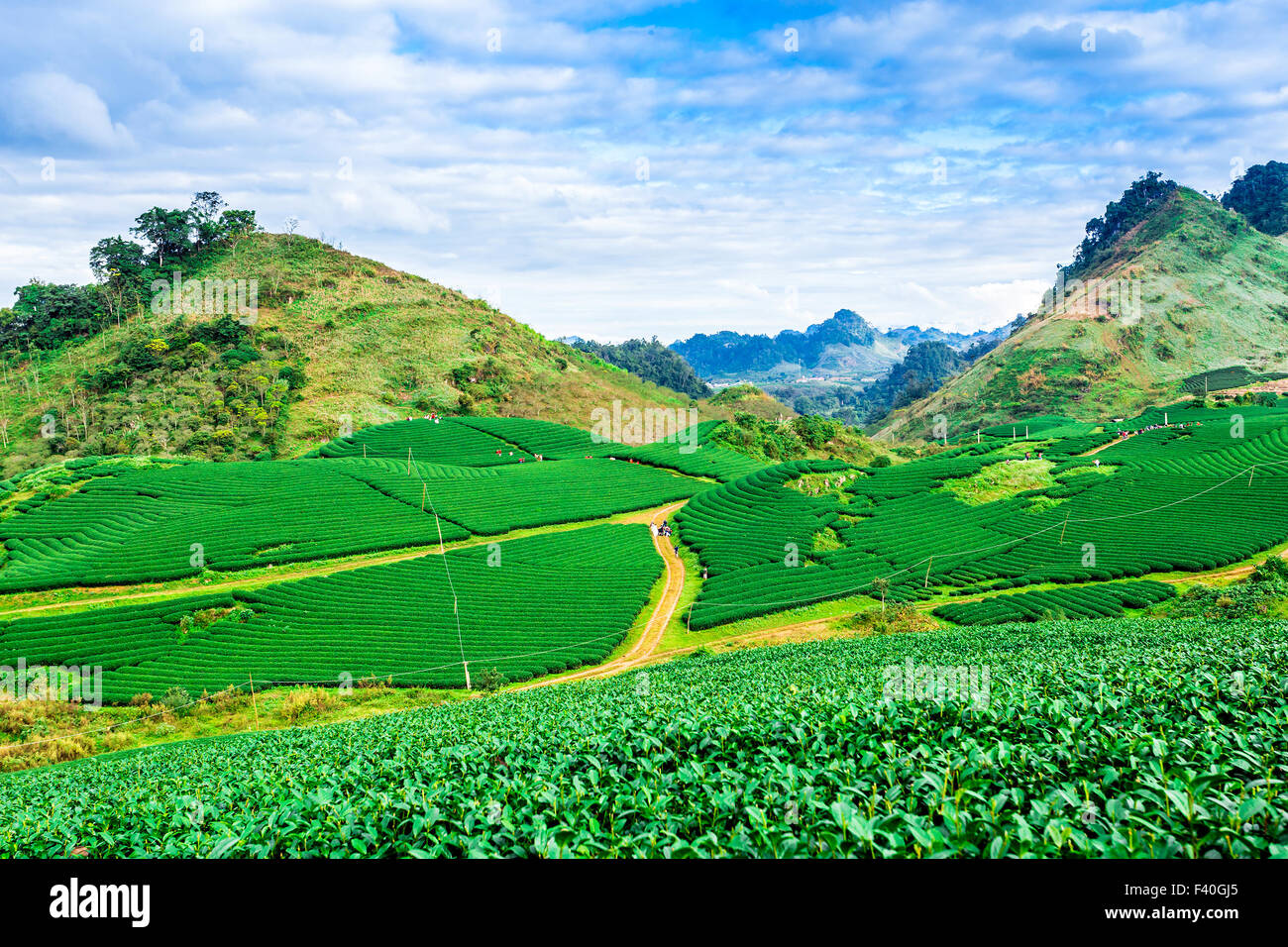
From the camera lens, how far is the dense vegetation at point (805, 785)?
16.5ft

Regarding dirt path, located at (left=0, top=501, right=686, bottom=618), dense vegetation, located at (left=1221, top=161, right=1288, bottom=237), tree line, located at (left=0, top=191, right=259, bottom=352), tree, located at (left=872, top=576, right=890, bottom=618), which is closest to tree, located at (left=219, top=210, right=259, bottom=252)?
tree line, located at (left=0, top=191, right=259, bottom=352)

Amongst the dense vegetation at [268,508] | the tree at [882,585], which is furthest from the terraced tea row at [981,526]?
the dense vegetation at [268,508]

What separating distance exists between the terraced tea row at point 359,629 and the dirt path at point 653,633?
91cm

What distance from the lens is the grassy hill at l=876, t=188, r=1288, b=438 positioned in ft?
394

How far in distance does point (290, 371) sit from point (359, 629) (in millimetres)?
62751

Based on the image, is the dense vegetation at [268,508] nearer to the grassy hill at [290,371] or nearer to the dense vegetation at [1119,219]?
the grassy hill at [290,371]

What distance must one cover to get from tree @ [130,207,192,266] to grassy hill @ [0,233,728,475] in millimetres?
2701

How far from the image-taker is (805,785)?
249 inches

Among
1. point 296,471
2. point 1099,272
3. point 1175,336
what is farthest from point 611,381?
point 1099,272

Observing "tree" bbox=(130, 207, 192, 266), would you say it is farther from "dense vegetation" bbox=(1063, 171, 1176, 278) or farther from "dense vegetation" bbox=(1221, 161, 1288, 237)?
"dense vegetation" bbox=(1221, 161, 1288, 237)

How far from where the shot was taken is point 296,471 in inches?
2157

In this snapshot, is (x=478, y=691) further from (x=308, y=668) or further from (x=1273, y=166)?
(x=1273, y=166)

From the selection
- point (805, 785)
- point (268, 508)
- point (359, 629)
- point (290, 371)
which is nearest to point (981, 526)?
point (359, 629)

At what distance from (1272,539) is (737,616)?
33302 mm
